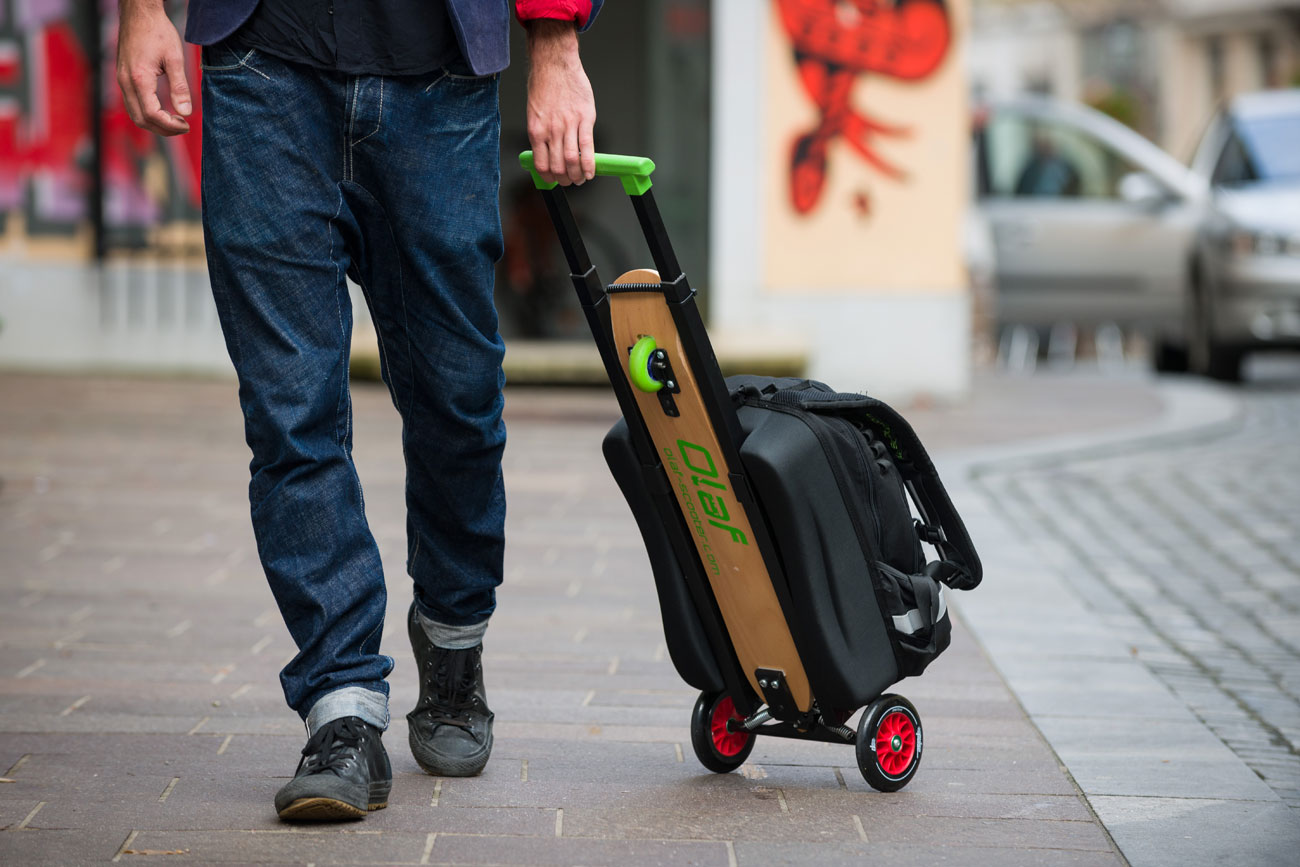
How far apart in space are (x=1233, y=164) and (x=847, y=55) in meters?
3.76

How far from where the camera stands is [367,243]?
291 cm

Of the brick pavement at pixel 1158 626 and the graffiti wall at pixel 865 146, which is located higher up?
the graffiti wall at pixel 865 146

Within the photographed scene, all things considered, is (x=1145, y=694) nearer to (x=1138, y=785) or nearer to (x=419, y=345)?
(x=1138, y=785)

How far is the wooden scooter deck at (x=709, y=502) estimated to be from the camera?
279 cm

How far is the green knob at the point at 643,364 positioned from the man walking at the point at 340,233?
268 mm

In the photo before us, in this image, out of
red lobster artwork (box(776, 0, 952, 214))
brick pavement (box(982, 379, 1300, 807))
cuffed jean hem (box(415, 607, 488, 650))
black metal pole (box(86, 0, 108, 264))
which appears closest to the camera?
cuffed jean hem (box(415, 607, 488, 650))

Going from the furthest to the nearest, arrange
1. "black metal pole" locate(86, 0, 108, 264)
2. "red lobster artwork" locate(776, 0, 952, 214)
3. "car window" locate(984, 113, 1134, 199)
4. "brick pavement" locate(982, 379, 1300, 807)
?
"car window" locate(984, 113, 1134, 199) < "black metal pole" locate(86, 0, 108, 264) < "red lobster artwork" locate(776, 0, 952, 214) < "brick pavement" locate(982, 379, 1300, 807)

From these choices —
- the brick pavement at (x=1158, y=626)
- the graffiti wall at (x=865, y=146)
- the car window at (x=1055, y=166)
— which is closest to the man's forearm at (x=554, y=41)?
the brick pavement at (x=1158, y=626)

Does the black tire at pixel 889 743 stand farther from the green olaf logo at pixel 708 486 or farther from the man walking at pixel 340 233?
the man walking at pixel 340 233

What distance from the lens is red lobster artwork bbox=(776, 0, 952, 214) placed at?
1044 cm

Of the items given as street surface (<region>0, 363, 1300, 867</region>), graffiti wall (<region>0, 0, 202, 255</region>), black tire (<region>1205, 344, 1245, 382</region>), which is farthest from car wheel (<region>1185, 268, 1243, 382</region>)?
graffiti wall (<region>0, 0, 202, 255</region>)

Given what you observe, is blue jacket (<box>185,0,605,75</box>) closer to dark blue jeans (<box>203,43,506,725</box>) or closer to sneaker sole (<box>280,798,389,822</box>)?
dark blue jeans (<box>203,43,506,725</box>)

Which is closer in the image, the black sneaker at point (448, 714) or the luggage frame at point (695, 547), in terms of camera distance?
the luggage frame at point (695, 547)

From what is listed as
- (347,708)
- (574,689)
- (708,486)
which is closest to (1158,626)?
(574,689)
